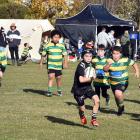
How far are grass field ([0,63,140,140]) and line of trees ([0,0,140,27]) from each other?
28.8 meters

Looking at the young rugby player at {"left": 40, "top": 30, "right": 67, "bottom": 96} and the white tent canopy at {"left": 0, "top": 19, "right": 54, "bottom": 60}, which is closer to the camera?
the young rugby player at {"left": 40, "top": 30, "right": 67, "bottom": 96}

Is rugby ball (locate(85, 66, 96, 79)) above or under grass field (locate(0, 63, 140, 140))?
above

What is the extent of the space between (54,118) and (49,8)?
39.4 meters

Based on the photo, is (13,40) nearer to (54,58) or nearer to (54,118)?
(54,58)

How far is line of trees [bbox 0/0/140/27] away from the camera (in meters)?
46.7

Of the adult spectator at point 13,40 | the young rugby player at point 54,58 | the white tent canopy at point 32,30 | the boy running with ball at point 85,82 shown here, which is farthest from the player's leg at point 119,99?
the white tent canopy at point 32,30

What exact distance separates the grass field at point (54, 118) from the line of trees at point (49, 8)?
1133 inches

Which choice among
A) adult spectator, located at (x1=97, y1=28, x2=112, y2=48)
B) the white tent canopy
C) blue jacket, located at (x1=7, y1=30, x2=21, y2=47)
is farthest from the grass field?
the white tent canopy

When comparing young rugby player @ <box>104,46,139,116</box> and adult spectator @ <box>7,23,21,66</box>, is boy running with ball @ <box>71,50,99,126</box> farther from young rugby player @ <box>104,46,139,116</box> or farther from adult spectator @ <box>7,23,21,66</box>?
adult spectator @ <box>7,23,21,66</box>

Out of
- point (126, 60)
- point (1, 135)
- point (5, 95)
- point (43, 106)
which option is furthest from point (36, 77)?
point (1, 135)

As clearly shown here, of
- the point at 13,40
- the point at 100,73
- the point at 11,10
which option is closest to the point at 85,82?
the point at 100,73

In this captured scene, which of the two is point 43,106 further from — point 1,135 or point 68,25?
point 68,25

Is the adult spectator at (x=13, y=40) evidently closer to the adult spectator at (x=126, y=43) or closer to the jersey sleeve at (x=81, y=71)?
the adult spectator at (x=126, y=43)

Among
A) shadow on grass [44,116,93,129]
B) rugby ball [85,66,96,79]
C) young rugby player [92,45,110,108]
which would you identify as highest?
rugby ball [85,66,96,79]
